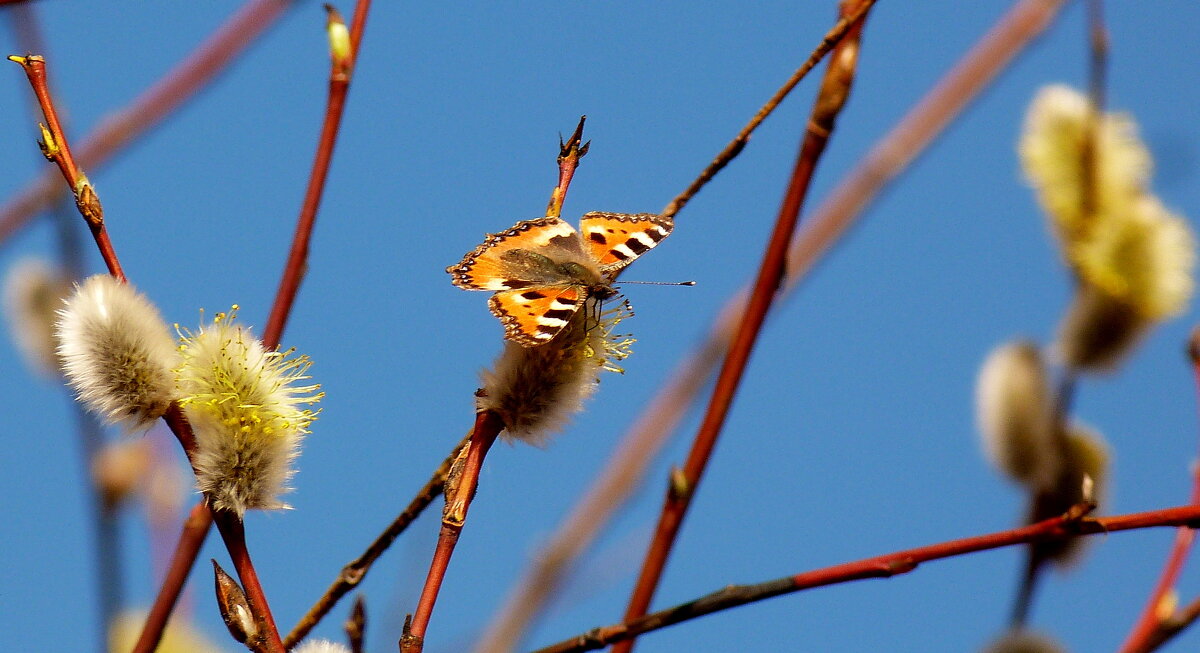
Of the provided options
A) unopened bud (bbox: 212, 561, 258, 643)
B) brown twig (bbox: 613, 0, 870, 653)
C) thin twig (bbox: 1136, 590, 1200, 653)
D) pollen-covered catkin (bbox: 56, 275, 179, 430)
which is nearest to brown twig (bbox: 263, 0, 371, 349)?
pollen-covered catkin (bbox: 56, 275, 179, 430)

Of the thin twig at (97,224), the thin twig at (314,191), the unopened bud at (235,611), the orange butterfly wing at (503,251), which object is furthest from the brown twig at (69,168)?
the orange butterfly wing at (503,251)

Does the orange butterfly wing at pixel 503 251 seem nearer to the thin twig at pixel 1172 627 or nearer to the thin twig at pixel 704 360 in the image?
the thin twig at pixel 704 360

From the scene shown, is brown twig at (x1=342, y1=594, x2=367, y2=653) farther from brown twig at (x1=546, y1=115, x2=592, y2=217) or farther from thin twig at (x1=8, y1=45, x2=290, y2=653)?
brown twig at (x1=546, y1=115, x2=592, y2=217)

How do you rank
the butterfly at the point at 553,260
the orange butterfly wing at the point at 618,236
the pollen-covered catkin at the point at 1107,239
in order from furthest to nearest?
1. the pollen-covered catkin at the point at 1107,239
2. the orange butterfly wing at the point at 618,236
3. the butterfly at the point at 553,260

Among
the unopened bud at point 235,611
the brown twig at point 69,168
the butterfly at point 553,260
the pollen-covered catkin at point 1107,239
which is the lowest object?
the unopened bud at point 235,611

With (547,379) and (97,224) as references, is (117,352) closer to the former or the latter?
(97,224)

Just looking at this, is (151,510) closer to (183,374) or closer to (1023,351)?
(183,374)

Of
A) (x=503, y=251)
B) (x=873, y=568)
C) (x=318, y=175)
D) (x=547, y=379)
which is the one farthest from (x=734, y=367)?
(x=503, y=251)
